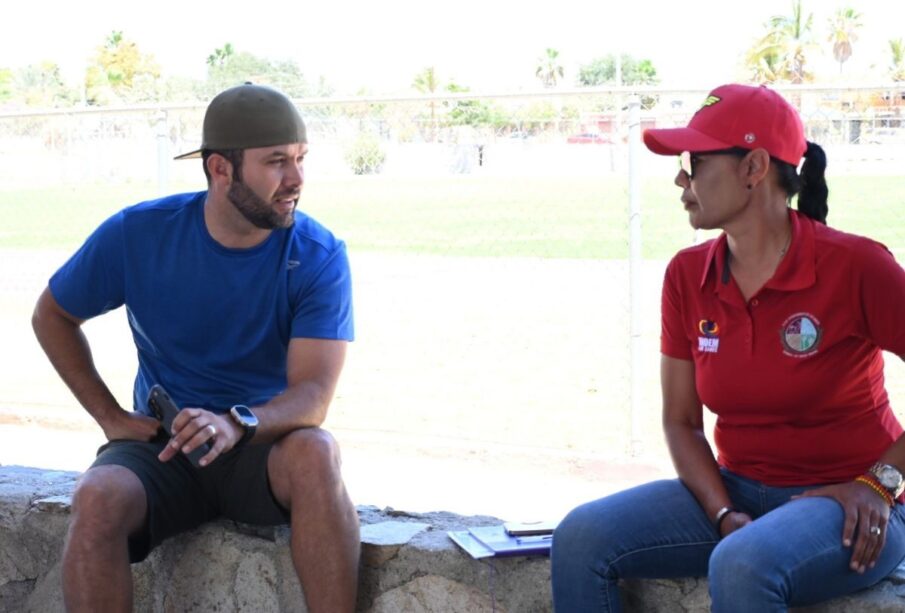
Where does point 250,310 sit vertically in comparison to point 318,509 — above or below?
above

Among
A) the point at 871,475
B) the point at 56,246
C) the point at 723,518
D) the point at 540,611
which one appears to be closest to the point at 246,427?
the point at 540,611

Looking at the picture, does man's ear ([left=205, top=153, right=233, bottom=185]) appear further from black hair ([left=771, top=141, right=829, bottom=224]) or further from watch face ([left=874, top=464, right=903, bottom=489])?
watch face ([left=874, top=464, right=903, bottom=489])

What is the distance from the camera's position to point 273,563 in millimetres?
3041

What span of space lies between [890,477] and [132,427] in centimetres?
171

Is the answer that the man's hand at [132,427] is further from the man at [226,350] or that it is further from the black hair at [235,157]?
the black hair at [235,157]

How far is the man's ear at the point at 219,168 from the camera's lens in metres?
3.03

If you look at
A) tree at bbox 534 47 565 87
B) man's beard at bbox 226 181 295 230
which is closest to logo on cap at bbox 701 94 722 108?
man's beard at bbox 226 181 295 230

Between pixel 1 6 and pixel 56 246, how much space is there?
4821 centimetres

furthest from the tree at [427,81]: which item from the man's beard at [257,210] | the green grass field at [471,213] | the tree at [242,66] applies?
the man's beard at [257,210]

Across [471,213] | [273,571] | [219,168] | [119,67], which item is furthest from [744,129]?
[119,67]

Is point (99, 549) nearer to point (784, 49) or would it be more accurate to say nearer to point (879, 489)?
point (879, 489)

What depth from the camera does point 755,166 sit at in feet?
8.33

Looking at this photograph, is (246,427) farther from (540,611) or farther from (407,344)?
(407,344)

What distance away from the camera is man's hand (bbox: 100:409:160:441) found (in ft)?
9.90
